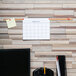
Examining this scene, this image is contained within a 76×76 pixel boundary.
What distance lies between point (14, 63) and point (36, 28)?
1.43 feet

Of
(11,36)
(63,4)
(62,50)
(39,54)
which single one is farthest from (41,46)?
(63,4)

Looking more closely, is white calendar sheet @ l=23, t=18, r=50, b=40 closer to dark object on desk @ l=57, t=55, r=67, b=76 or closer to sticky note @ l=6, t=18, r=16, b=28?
sticky note @ l=6, t=18, r=16, b=28

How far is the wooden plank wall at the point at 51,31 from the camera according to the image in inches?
46.0

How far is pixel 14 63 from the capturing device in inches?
41.4

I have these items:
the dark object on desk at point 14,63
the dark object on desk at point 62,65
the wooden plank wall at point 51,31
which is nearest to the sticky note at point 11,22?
the wooden plank wall at point 51,31

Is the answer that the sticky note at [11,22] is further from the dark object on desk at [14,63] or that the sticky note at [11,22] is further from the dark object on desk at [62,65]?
the dark object on desk at [62,65]

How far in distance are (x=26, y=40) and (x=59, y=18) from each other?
1.44ft

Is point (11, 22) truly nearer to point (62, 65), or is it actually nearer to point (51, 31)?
point (51, 31)

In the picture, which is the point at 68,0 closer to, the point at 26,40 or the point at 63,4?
the point at 63,4

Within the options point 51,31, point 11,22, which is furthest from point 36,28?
point 11,22

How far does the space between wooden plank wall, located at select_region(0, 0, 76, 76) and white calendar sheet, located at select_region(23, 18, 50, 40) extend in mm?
45

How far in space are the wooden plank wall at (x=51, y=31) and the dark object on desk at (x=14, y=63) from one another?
117 millimetres

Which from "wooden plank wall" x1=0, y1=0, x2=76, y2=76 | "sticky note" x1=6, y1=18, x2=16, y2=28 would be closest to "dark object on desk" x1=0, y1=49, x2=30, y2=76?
"wooden plank wall" x1=0, y1=0, x2=76, y2=76

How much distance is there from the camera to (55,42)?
3.85ft
